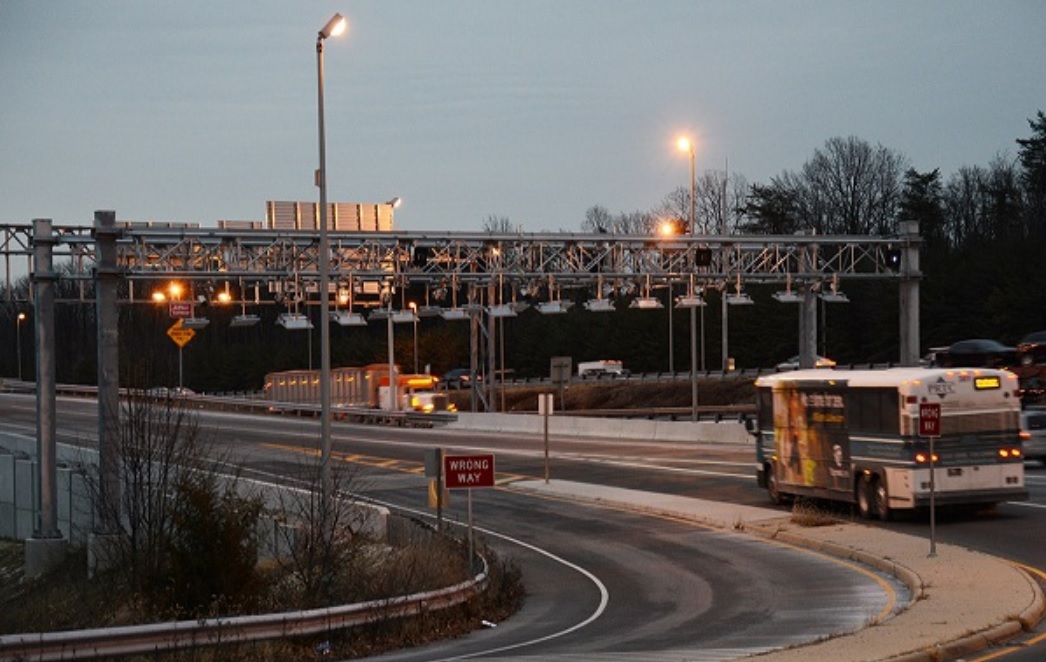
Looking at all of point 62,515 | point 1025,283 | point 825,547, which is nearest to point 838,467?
point 825,547

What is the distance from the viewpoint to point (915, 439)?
29.2 meters

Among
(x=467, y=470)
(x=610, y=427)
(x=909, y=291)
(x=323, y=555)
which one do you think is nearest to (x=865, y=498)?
(x=467, y=470)

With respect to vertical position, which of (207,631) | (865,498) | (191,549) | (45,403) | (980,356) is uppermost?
(45,403)

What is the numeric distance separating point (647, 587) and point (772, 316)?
8371cm

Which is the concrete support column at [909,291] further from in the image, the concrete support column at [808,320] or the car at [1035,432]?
the car at [1035,432]

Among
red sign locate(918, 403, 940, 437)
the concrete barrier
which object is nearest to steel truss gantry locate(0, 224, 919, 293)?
the concrete barrier

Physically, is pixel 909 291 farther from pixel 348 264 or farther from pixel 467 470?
pixel 467 470

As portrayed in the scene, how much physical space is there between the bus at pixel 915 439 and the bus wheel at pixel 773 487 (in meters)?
2.62

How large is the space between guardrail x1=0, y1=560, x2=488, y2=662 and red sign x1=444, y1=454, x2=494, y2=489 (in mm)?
2406

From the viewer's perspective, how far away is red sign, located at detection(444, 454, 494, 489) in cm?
2417

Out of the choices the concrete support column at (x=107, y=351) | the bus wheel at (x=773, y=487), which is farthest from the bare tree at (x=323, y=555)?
the bus wheel at (x=773, y=487)

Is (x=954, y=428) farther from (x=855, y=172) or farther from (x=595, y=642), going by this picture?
(x=855, y=172)

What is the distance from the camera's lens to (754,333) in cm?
10938

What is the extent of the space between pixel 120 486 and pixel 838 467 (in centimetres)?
1597
